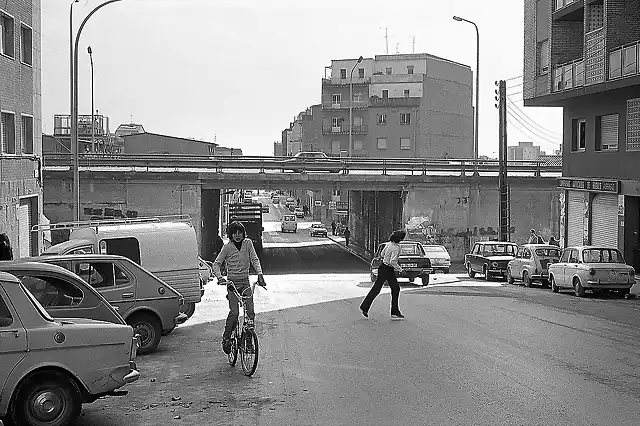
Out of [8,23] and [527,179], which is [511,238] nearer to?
[527,179]

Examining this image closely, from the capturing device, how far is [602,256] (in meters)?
25.9

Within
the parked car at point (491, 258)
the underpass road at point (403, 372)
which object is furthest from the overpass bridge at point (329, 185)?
the underpass road at point (403, 372)

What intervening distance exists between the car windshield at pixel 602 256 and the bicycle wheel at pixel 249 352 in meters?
16.6

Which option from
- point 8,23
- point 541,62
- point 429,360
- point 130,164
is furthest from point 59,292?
point 130,164

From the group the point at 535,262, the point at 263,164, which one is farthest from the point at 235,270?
the point at 263,164

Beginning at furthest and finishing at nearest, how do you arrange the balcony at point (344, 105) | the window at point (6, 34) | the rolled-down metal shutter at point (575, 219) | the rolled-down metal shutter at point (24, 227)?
the balcony at point (344, 105) → the rolled-down metal shutter at point (575, 219) → the rolled-down metal shutter at point (24, 227) → the window at point (6, 34)

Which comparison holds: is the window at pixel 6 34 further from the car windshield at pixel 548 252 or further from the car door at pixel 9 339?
the car door at pixel 9 339

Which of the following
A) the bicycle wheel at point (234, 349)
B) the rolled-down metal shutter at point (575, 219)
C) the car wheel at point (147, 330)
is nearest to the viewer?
the bicycle wheel at point (234, 349)

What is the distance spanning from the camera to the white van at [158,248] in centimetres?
1695

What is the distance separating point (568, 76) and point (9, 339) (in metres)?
30.5

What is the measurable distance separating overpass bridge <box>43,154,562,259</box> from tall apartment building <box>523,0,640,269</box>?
12445mm

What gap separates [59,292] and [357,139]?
94274mm

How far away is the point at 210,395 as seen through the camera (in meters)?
10.5

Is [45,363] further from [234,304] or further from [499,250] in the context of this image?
[499,250]
